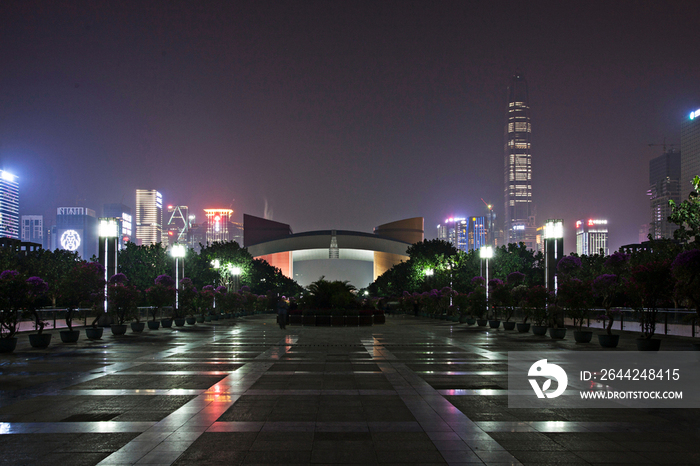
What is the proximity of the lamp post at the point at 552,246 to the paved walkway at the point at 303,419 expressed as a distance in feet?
51.4

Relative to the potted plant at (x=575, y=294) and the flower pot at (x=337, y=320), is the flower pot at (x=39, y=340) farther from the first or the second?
the potted plant at (x=575, y=294)

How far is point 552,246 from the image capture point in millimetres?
28328

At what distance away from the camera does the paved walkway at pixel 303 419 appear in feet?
20.9

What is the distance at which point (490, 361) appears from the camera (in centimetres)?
1528

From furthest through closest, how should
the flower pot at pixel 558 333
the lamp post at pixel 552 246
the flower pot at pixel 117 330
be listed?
the lamp post at pixel 552 246 < the flower pot at pixel 117 330 < the flower pot at pixel 558 333

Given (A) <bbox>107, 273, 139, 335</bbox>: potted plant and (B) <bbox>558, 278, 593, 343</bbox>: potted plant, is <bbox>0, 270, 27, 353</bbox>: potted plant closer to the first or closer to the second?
(A) <bbox>107, 273, 139, 335</bbox>: potted plant

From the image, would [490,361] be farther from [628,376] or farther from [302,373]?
[302,373]

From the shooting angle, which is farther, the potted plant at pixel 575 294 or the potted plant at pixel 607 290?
the potted plant at pixel 575 294

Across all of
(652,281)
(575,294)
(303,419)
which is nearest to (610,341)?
(575,294)

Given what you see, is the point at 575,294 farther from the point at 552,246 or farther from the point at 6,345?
the point at 6,345

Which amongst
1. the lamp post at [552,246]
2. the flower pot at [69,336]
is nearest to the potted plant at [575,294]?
the lamp post at [552,246]

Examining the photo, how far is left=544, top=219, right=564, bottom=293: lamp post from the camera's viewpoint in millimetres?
28078

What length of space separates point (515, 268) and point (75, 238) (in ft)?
624

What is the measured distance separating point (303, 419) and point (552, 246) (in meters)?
23.8
